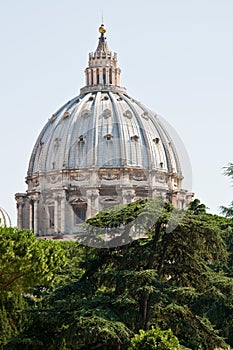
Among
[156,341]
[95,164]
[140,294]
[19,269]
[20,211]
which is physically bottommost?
[156,341]

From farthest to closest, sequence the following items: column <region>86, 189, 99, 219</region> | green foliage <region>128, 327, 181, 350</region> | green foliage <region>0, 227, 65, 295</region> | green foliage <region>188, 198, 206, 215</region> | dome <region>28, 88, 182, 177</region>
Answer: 1. dome <region>28, 88, 182, 177</region>
2. column <region>86, 189, 99, 219</region>
3. green foliage <region>188, 198, 206, 215</region>
4. green foliage <region>0, 227, 65, 295</region>
5. green foliage <region>128, 327, 181, 350</region>

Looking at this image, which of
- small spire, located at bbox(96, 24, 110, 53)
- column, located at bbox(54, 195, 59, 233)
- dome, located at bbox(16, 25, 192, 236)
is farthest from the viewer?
small spire, located at bbox(96, 24, 110, 53)

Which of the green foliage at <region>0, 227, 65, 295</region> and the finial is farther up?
the finial

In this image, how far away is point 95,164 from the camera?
8194cm

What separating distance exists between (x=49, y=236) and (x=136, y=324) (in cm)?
5247

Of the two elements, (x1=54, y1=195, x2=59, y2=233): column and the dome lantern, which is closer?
(x1=54, y1=195, x2=59, y2=233): column

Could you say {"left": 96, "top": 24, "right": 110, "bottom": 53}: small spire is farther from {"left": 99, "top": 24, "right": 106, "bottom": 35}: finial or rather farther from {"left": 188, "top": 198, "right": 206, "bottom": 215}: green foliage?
{"left": 188, "top": 198, "right": 206, "bottom": 215}: green foliage

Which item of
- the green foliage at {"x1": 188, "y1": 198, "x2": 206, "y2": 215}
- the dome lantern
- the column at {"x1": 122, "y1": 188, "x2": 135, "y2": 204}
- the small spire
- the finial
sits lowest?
the green foliage at {"x1": 188, "y1": 198, "x2": 206, "y2": 215}

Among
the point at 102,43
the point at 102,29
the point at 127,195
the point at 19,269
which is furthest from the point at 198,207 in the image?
the point at 102,29

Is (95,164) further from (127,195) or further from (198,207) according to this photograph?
(198,207)

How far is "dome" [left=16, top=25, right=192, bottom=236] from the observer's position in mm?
80312

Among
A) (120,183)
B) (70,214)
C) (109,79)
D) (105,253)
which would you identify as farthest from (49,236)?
(105,253)

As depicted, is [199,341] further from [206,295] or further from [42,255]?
[42,255]

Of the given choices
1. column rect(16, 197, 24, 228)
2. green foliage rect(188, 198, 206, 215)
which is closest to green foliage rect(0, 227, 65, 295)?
green foliage rect(188, 198, 206, 215)
